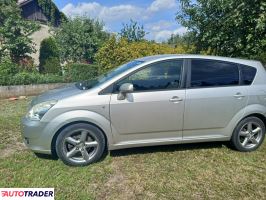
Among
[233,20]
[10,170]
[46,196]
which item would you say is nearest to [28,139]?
[10,170]

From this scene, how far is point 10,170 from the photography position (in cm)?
430

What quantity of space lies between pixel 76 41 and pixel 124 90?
44.0 ft

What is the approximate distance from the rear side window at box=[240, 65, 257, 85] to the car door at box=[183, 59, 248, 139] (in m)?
0.09

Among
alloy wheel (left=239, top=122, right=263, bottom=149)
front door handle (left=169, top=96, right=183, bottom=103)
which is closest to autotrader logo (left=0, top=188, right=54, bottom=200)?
front door handle (left=169, top=96, right=183, bottom=103)

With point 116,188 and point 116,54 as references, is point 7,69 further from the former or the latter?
point 116,188

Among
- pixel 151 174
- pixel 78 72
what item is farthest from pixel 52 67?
pixel 151 174

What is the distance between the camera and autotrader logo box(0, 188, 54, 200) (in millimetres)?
3553

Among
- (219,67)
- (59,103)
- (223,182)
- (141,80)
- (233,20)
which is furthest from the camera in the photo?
(233,20)

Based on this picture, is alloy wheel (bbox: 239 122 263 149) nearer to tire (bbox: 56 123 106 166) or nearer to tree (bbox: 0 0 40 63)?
tire (bbox: 56 123 106 166)

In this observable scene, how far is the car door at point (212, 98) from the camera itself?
15.4ft

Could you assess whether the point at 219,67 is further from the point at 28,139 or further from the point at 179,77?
the point at 28,139

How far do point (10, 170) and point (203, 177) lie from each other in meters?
2.72

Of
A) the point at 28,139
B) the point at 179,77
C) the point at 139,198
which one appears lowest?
the point at 139,198

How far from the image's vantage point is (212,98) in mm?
4703
